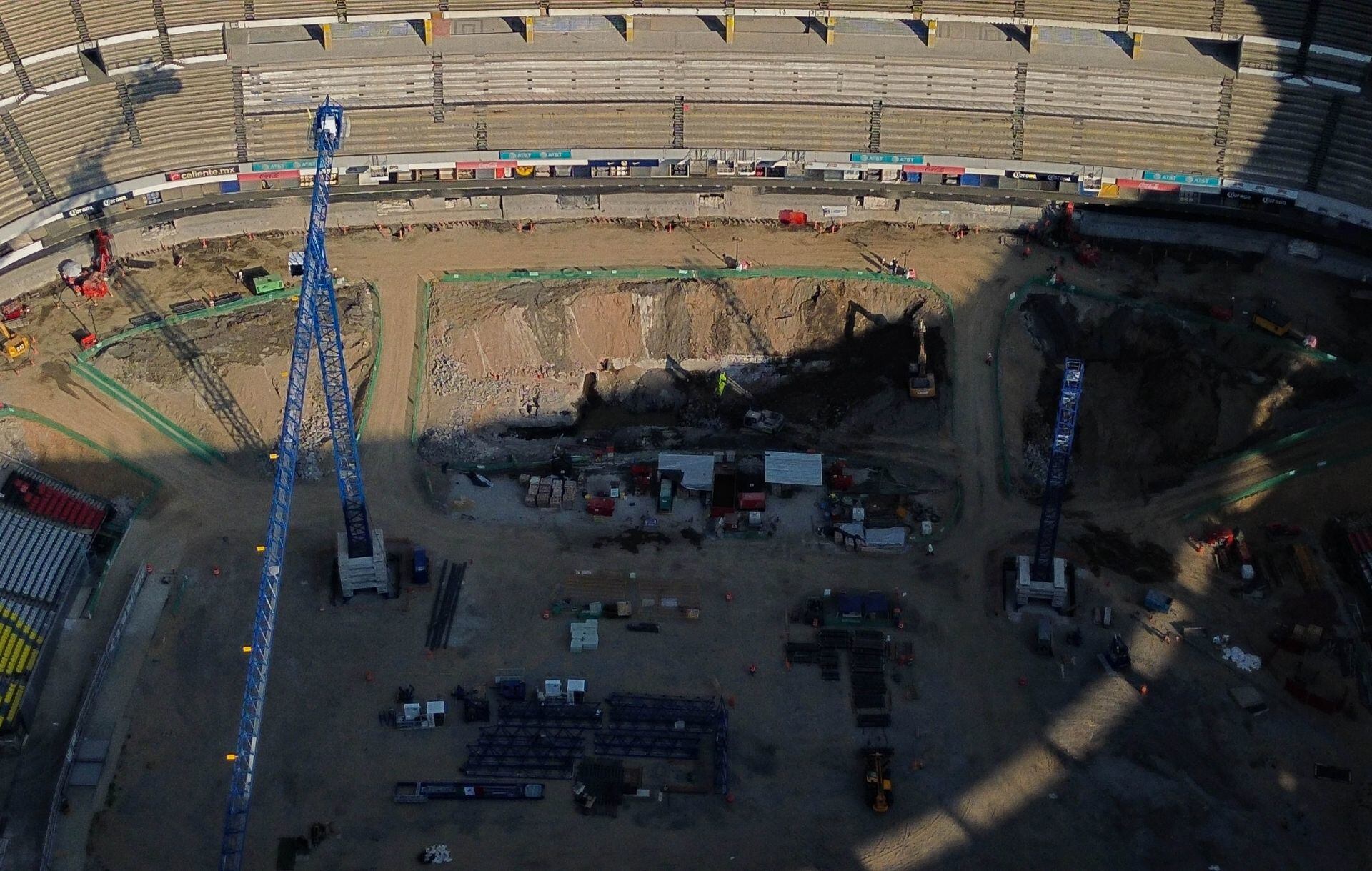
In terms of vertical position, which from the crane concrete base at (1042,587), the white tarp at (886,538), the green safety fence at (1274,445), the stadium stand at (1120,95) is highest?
the stadium stand at (1120,95)

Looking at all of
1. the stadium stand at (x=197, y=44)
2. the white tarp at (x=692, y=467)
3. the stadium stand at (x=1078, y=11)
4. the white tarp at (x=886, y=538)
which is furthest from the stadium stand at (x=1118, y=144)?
the stadium stand at (x=197, y=44)

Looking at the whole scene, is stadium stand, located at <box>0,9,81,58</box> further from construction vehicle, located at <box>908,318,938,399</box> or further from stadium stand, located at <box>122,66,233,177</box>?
construction vehicle, located at <box>908,318,938,399</box>

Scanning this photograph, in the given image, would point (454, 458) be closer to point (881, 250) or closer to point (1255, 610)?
point (881, 250)

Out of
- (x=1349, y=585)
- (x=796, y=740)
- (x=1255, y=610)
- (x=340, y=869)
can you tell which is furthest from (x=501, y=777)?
(x=1349, y=585)

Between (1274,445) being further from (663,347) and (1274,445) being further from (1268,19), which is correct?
(663,347)

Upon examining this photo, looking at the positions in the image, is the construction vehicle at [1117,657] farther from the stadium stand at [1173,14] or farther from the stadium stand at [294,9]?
the stadium stand at [294,9]

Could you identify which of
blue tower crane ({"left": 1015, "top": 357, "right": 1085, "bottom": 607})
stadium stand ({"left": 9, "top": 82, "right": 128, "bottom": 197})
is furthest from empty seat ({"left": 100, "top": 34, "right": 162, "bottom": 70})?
blue tower crane ({"left": 1015, "top": 357, "right": 1085, "bottom": 607})
